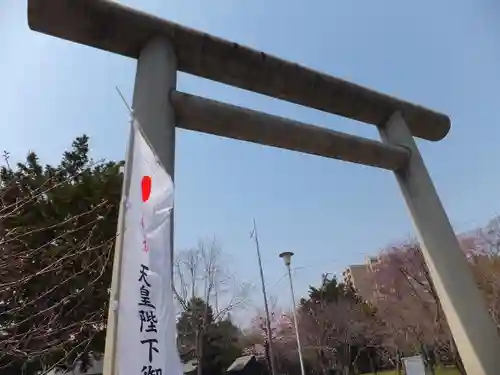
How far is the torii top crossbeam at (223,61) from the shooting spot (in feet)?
13.7

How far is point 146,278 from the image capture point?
9.23 ft

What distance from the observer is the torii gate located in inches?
163

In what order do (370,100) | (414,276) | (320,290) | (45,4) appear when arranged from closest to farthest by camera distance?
(45,4) → (370,100) → (414,276) → (320,290)

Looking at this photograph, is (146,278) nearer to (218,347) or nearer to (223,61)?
(223,61)

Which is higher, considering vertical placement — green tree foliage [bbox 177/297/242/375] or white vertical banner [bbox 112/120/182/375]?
green tree foliage [bbox 177/297/242/375]

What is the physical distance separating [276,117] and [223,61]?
929 mm

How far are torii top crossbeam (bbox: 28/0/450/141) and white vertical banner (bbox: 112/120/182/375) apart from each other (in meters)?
1.76

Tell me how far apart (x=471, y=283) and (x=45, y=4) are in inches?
225

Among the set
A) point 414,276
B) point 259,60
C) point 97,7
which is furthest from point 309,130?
point 414,276

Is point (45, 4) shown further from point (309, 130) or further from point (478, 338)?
point (478, 338)

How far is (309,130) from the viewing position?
5156 mm

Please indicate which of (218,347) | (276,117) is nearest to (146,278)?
(276,117)

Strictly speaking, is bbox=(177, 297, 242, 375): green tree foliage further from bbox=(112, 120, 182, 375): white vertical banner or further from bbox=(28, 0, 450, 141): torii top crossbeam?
bbox=(112, 120, 182, 375): white vertical banner

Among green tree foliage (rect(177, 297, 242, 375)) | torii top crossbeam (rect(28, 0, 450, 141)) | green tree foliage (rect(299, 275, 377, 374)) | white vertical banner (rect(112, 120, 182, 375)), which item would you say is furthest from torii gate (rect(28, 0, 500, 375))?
green tree foliage (rect(299, 275, 377, 374))
